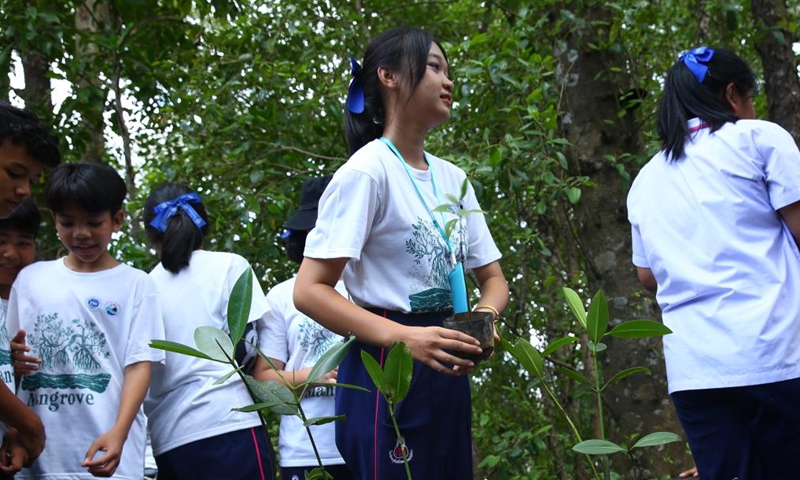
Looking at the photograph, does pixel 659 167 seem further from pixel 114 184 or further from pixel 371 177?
pixel 114 184

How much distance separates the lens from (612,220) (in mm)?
4969

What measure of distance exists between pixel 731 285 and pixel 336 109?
3.08m

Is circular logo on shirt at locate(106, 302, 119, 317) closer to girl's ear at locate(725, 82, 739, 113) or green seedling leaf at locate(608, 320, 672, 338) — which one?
girl's ear at locate(725, 82, 739, 113)

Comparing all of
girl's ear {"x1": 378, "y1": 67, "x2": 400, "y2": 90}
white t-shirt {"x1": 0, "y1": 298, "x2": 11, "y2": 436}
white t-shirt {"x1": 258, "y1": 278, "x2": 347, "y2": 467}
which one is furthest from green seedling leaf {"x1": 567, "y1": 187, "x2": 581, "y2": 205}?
white t-shirt {"x1": 0, "y1": 298, "x2": 11, "y2": 436}

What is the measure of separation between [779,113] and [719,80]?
88.2 inches

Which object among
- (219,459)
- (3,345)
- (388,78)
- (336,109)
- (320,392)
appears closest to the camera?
(388,78)

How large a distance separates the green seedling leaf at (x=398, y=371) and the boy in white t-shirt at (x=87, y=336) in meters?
1.78

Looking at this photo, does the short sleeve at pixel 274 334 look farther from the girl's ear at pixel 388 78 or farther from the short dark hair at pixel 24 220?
the girl's ear at pixel 388 78

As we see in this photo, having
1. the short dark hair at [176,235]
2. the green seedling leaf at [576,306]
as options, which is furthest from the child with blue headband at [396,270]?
the short dark hair at [176,235]

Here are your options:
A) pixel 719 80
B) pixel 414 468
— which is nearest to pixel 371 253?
pixel 414 468

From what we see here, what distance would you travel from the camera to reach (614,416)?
482 centimetres

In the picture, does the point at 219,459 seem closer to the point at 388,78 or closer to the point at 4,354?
the point at 4,354

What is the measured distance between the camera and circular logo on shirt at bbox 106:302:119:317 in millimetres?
3066

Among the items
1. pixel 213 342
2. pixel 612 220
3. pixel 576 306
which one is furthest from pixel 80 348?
pixel 612 220
